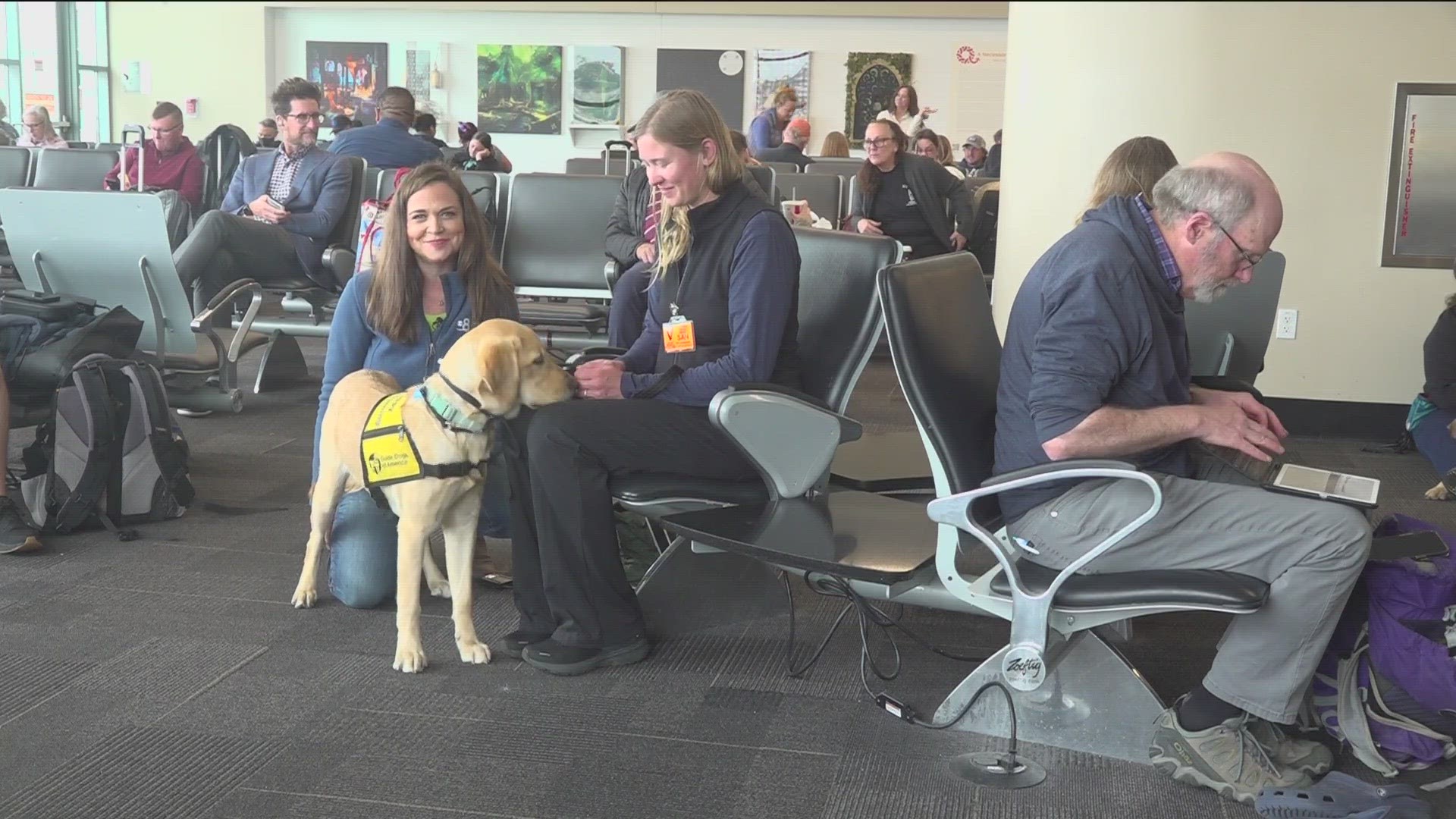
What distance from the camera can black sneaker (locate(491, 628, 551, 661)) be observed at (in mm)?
3152

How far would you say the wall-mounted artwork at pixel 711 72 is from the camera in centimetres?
1617

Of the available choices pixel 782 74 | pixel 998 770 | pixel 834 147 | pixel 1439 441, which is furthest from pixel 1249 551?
pixel 782 74

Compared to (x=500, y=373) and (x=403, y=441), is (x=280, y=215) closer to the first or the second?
(x=403, y=441)

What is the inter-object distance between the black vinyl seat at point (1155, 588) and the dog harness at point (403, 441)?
1223 mm

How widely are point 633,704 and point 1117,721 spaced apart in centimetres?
103

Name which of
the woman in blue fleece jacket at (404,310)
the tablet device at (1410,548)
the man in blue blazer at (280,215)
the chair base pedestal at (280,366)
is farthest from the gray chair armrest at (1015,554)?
the chair base pedestal at (280,366)

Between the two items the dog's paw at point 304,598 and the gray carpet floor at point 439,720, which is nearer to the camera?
the gray carpet floor at point 439,720

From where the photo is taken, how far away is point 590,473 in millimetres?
2908

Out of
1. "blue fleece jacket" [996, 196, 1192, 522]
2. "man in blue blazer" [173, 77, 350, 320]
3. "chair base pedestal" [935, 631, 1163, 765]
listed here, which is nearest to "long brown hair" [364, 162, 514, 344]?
"blue fleece jacket" [996, 196, 1192, 522]

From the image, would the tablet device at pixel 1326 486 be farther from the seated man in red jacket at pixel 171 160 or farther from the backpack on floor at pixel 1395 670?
the seated man in red jacket at pixel 171 160

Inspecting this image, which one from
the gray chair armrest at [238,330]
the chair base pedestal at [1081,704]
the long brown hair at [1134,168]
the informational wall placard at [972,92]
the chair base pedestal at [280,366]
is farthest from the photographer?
the informational wall placard at [972,92]

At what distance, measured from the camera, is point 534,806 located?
2418 mm

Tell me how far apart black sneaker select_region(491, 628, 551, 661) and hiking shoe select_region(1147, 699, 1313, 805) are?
1.43 m

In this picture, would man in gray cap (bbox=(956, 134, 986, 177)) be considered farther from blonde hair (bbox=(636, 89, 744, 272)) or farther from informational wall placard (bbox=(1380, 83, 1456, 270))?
blonde hair (bbox=(636, 89, 744, 272))
